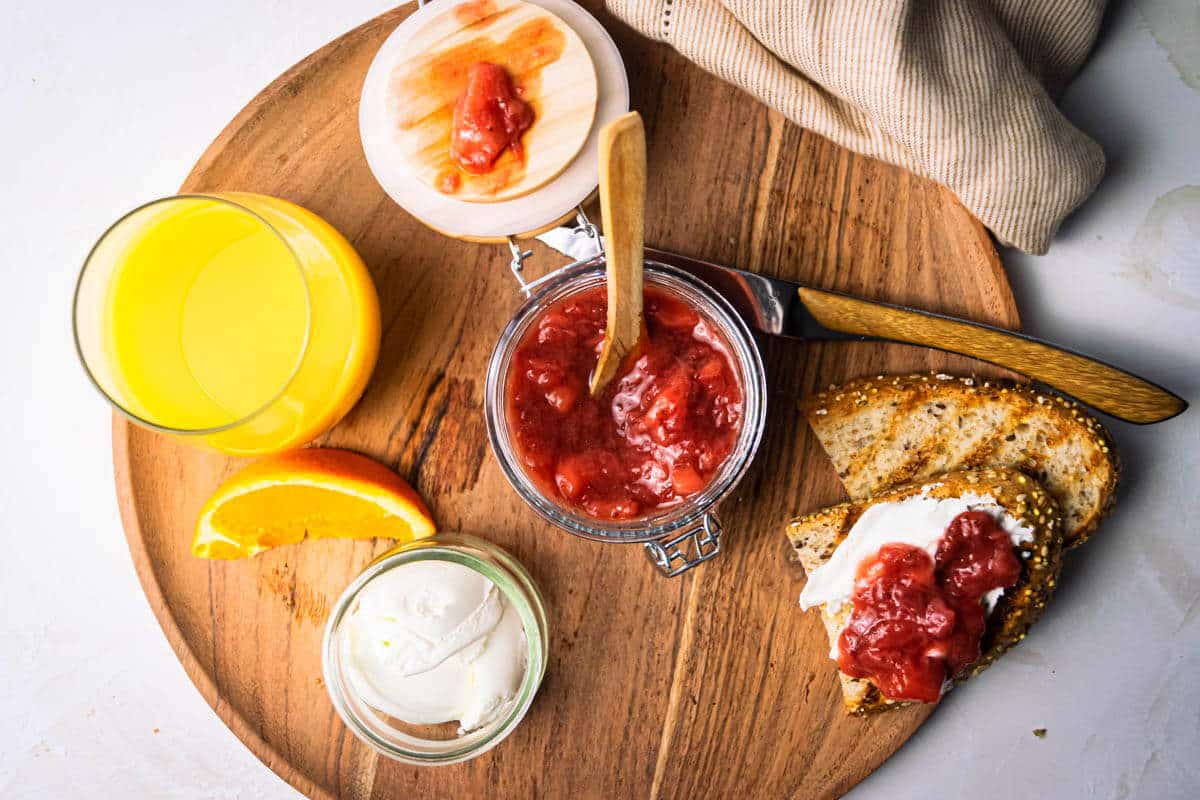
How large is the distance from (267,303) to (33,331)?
0.97m

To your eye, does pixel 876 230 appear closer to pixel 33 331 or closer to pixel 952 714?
pixel 952 714

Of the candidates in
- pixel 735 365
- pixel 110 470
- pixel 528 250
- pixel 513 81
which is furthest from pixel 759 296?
pixel 110 470

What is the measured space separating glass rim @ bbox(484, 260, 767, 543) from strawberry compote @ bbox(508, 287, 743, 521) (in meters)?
0.02

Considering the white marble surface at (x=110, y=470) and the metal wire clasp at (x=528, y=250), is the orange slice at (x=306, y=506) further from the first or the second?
the white marble surface at (x=110, y=470)

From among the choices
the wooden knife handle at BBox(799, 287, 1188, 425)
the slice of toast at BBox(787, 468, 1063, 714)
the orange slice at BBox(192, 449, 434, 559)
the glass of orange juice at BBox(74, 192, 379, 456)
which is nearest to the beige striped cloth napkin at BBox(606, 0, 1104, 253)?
the wooden knife handle at BBox(799, 287, 1188, 425)

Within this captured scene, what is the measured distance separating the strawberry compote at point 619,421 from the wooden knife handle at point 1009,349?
0.27 m

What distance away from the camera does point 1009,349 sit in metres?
1.78

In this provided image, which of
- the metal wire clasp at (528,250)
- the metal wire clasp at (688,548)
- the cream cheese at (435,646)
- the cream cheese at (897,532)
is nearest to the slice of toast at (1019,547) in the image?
the cream cheese at (897,532)

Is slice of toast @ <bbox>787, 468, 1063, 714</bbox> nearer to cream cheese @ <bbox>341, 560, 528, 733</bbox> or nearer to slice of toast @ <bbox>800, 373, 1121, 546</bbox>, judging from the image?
slice of toast @ <bbox>800, 373, 1121, 546</bbox>

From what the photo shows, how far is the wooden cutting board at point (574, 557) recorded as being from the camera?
188 centimetres

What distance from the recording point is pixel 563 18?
1.82 meters

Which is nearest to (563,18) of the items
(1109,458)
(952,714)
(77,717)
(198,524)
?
(198,524)

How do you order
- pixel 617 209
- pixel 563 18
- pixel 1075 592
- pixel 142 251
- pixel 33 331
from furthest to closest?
pixel 33 331 → pixel 1075 592 → pixel 563 18 → pixel 142 251 → pixel 617 209

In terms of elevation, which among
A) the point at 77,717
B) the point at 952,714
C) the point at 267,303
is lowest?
the point at 77,717
